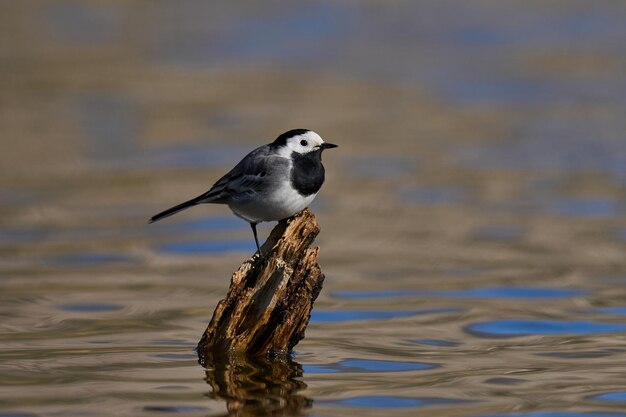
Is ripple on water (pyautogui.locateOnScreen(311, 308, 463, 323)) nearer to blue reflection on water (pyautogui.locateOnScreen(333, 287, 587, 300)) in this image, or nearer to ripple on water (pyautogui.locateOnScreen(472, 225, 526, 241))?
blue reflection on water (pyautogui.locateOnScreen(333, 287, 587, 300))

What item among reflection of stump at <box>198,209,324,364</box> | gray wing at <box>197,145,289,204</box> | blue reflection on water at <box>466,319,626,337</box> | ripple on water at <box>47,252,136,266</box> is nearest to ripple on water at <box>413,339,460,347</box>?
blue reflection on water at <box>466,319,626,337</box>

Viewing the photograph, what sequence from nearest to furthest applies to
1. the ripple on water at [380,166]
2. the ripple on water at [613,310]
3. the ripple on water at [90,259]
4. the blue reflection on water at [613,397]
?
the blue reflection on water at [613,397] → the ripple on water at [613,310] → the ripple on water at [90,259] → the ripple on water at [380,166]

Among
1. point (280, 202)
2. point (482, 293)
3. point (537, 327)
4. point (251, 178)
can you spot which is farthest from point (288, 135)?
point (482, 293)

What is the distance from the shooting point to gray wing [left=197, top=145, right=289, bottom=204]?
9.66 meters

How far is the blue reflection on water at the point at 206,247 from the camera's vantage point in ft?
47.6

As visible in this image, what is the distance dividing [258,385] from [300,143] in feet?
6.05

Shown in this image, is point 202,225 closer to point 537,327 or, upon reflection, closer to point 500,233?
point 500,233

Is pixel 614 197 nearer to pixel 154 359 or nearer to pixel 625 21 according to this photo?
pixel 154 359

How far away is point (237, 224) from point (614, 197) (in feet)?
15.6

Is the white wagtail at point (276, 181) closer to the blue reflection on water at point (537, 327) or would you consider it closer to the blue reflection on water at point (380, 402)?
the blue reflection on water at point (380, 402)

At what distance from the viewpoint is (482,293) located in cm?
1249

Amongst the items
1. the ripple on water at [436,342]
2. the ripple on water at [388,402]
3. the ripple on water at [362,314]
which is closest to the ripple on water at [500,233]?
the ripple on water at [362,314]

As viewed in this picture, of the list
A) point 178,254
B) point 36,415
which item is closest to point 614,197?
point 178,254

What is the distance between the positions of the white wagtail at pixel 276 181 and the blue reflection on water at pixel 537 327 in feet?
7.37
